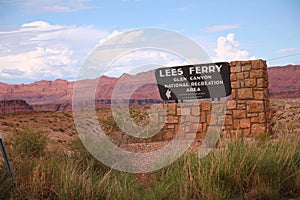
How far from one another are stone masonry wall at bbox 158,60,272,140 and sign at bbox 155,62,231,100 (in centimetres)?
39

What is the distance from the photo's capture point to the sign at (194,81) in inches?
597

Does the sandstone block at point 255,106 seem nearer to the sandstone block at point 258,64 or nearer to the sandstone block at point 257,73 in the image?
the sandstone block at point 257,73

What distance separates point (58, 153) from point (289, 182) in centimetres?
541

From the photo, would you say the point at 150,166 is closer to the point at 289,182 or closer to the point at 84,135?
the point at 84,135

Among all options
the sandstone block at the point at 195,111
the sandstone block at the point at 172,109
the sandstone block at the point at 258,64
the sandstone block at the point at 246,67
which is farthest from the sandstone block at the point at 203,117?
the sandstone block at the point at 258,64

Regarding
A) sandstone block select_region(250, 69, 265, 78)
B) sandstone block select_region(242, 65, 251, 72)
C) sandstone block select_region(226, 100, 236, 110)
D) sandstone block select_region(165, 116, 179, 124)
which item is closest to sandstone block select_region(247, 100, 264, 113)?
sandstone block select_region(226, 100, 236, 110)

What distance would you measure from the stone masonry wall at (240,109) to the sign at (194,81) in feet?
1.28

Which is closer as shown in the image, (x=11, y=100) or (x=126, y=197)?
(x=126, y=197)

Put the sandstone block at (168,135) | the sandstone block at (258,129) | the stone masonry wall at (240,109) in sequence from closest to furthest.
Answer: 1. the sandstone block at (258,129)
2. the stone masonry wall at (240,109)
3. the sandstone block at (168,135)

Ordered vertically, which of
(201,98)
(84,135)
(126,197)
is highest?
(201,98)

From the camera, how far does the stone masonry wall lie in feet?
47.4

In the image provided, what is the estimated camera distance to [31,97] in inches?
1975

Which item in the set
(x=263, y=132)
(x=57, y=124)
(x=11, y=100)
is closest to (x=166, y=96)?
(x=263, y=132)

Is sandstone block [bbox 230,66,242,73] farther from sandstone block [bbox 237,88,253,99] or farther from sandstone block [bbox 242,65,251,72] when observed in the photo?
sandstone block [bbox 237,88,253,99]
